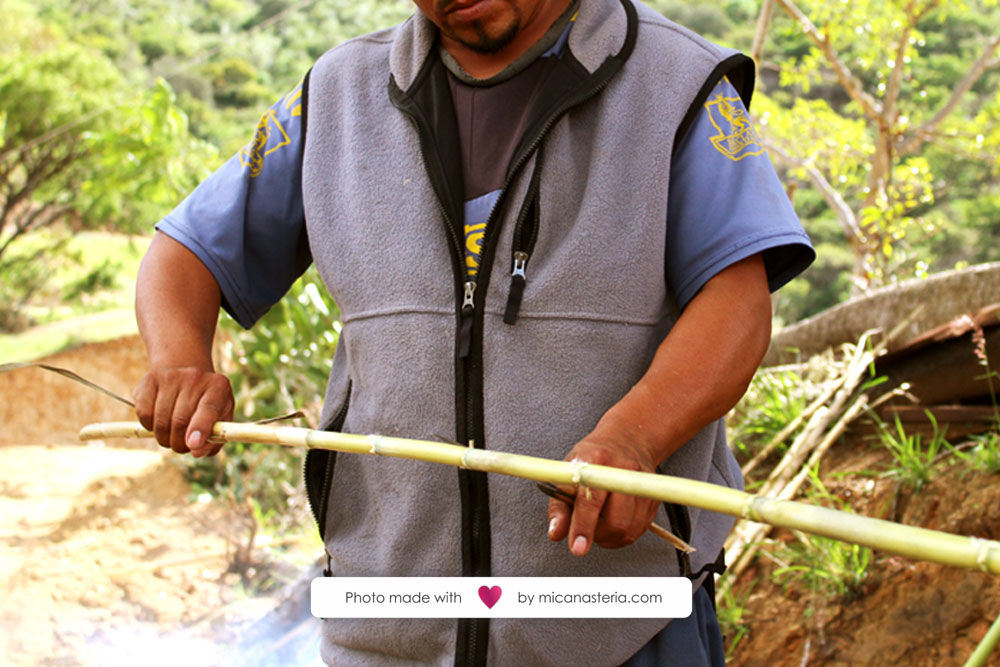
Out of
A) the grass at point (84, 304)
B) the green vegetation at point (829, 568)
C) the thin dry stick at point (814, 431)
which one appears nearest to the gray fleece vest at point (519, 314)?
the green vegetation at point (829, 568)

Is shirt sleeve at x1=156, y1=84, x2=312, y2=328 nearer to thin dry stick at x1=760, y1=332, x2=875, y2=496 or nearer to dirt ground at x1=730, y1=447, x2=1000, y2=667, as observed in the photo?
dirt ground at x1=730, y1=447, x2=1000, y2=667

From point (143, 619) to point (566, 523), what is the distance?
5.34m

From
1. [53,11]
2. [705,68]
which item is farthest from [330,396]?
[53,11]

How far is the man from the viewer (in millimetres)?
1408

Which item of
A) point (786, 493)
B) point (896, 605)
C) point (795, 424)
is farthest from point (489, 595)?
point (795, 424)

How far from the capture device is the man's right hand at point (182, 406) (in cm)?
149

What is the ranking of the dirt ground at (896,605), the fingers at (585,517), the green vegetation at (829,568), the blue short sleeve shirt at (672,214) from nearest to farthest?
the fingers at (585,517), the blue short sleeve shirt at (672,214), the dirt ground at (896,605), the green vegetation at (829,568)

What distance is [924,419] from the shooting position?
315 centimetres

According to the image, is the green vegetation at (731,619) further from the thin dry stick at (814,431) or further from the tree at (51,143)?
the tree at (51,143)

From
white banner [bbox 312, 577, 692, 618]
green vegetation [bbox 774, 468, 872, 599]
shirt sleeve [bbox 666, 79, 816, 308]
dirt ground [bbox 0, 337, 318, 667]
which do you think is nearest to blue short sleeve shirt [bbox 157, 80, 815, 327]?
shirt sleeve [bbox 666, 79, 816, 308]

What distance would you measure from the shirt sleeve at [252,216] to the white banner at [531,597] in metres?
0.54

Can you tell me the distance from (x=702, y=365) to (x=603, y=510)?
0.86 feet

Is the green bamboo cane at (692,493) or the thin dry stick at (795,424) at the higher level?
the green bamboo cane at (692,493)

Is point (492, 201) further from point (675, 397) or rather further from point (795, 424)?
point (795, 424)
